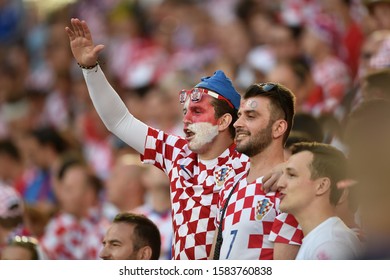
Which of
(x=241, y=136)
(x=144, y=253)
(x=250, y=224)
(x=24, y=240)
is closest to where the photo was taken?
(x=250, y=224)

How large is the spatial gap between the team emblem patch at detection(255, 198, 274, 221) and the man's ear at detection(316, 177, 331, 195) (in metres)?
0.41

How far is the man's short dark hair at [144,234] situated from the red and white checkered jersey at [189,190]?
333mm

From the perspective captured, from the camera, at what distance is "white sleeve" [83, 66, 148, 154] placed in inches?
223

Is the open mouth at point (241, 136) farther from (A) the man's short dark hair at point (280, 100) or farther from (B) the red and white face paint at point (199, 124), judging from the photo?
(B) the red and white face paint at point (199, 124)

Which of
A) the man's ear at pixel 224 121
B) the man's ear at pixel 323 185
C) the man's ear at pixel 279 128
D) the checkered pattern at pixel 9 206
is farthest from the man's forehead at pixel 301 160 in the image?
the checkered pattern at pixel 9 206

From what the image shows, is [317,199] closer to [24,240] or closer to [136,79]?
[24,240]

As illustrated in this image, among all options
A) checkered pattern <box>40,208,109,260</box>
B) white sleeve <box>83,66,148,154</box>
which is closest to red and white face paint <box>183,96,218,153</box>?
white sleeve <box>83,66,148,154</box>

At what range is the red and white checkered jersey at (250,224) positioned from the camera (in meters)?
5.09

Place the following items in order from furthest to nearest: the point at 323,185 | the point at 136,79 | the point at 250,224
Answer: the point at 136,79 → the point at 250,224 → the point at 323,185

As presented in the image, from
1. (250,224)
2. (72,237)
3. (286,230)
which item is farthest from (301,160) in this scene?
(72,237)

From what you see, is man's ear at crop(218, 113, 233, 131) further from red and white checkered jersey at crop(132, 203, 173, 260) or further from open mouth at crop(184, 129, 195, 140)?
red and white checkered jersey at crop(132, 203, 173, 260)

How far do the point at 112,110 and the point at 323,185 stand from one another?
138cm

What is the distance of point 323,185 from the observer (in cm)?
473
